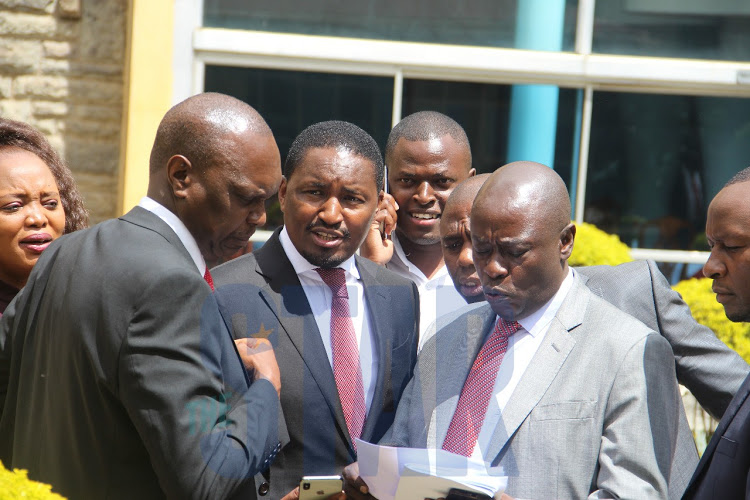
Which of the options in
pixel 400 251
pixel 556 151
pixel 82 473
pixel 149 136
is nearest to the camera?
pixel 82 473

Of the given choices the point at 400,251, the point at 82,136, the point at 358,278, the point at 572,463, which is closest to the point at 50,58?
the point at 82,136

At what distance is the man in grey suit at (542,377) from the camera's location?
2.69 metres

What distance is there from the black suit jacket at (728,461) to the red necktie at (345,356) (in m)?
1.23

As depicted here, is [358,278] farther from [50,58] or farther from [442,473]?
[50,58]

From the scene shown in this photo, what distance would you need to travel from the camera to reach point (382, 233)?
4520 mm

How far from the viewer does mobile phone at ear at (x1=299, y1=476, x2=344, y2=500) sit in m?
2.99

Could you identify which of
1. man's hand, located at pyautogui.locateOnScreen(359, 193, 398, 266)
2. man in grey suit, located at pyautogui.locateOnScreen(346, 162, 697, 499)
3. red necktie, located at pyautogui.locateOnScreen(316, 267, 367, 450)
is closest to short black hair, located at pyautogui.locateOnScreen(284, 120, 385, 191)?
red necktie, located at pyautogui.locateOnScreen(316, 267, 367, 450)

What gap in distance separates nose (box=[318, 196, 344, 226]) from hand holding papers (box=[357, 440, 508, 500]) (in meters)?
1.04

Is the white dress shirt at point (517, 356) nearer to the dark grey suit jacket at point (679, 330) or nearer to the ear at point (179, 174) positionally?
the dark grey suit jacket at point (679, 330)

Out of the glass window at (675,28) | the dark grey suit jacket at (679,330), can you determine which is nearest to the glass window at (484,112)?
the glass window at (675,28)

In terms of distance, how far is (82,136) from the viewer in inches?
267

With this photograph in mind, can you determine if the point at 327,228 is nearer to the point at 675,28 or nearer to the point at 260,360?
the point at 260,360

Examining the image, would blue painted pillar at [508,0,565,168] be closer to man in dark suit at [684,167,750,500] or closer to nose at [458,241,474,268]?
nose at [458,241,474,268]

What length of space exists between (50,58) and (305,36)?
6.59 ft
